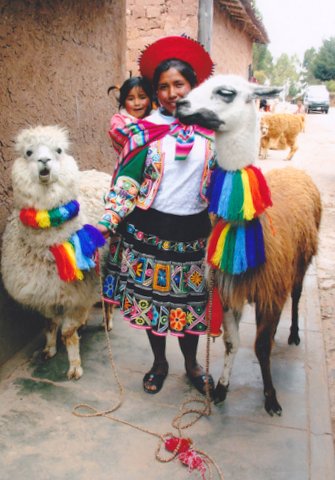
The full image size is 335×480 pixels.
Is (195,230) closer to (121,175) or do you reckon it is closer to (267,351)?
(121,175)

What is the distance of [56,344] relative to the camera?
10.2ft

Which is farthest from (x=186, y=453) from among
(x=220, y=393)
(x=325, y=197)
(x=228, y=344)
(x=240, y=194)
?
(x=325, y=197)

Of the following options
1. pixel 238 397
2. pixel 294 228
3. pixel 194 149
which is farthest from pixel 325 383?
pixel 194 149

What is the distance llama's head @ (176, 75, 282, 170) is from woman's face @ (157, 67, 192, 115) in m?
0.22

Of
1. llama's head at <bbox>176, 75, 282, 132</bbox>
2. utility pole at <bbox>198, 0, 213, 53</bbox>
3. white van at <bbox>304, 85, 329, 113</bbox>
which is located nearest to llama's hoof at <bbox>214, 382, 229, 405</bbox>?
llama's head at <bbox>176, 75, 282, 132</bbox>

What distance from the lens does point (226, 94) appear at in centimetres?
194

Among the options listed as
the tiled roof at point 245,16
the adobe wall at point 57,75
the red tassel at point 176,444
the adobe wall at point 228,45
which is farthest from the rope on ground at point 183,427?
the tiled roof at point 245,16

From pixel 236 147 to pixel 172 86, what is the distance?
0.48 meters

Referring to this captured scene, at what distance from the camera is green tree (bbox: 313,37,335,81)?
167 feet

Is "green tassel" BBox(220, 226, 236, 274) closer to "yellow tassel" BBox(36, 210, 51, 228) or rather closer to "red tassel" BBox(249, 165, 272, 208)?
"red tassel" BBox(249, 165, 272, 208)

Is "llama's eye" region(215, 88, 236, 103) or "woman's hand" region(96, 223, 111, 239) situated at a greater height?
"llama's eye" region(215, 88, 236, 103)

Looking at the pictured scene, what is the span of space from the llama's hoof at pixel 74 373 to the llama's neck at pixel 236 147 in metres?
1.55

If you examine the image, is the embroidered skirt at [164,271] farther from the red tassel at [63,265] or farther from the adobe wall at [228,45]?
the adobe wall at [228,45]

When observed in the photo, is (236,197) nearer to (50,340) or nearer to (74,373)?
(74,373)
